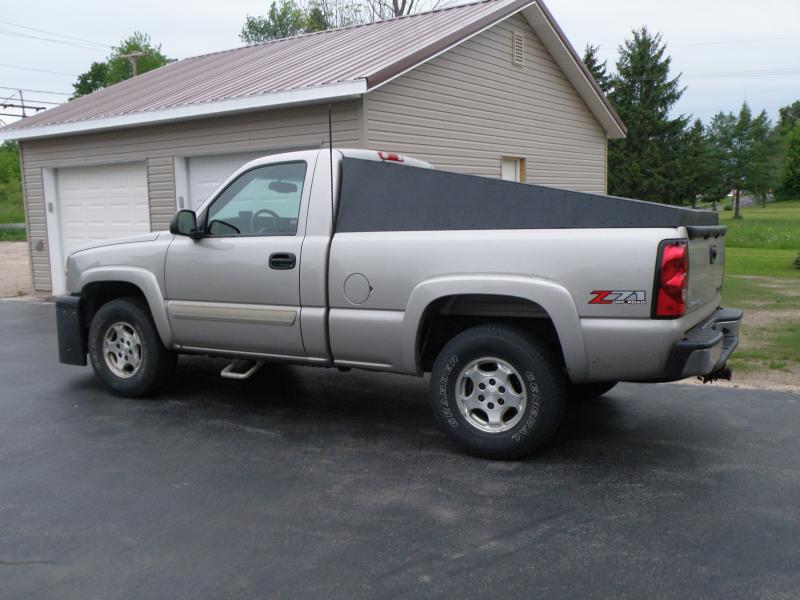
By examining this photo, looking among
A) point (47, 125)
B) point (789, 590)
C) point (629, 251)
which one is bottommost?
point (789, 590)

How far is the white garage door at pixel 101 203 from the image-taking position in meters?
12.8

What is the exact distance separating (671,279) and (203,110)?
8456mm

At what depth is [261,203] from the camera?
566 cm

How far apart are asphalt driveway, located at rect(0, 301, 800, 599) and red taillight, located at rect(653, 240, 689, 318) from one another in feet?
3.38

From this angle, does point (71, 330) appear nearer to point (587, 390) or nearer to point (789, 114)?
point (587, 390)

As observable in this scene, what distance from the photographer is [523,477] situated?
179 inches

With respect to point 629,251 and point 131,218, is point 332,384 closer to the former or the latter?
point 629,251

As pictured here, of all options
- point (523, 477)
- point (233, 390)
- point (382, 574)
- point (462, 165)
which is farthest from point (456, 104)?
point (382, 574)

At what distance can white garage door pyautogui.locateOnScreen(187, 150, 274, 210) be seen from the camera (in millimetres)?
11445

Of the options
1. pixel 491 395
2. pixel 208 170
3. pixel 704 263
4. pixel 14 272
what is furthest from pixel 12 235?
pixel 704 263

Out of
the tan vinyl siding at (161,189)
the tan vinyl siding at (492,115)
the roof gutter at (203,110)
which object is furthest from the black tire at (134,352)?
the tan vinyl siding at (161,189)

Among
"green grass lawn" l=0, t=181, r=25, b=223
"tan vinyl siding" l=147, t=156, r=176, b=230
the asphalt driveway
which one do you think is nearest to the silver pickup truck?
the asphalt driveway

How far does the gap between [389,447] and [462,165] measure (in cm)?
777

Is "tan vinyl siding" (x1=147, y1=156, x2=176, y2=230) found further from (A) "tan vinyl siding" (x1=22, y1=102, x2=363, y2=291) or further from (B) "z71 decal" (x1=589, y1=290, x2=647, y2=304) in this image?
(B) "z71 decal" (x1=589, y1=290, x2=647, y2=304)
